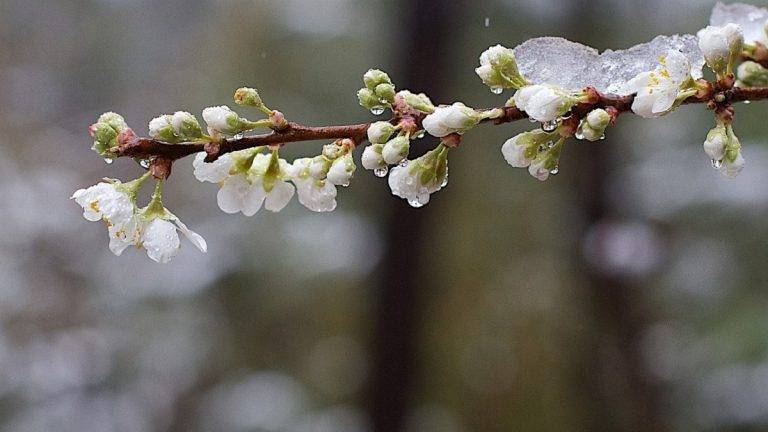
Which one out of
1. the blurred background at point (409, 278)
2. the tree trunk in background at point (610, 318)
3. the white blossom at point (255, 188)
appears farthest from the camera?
the blurred background at point (409, 278)

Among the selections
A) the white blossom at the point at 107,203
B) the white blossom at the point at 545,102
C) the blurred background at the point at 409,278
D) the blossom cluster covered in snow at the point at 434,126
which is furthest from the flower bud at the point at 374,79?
the blurred background at the point at 409,278

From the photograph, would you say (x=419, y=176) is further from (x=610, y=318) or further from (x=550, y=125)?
(x=610, y=318)

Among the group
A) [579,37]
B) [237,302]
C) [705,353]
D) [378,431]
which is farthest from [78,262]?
[705,353]

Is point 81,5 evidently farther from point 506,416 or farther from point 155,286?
point 506,416

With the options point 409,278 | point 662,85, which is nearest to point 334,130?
point 662,85

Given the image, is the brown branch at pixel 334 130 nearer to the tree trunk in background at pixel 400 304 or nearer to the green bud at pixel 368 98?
the green bud at pixel 368 98
